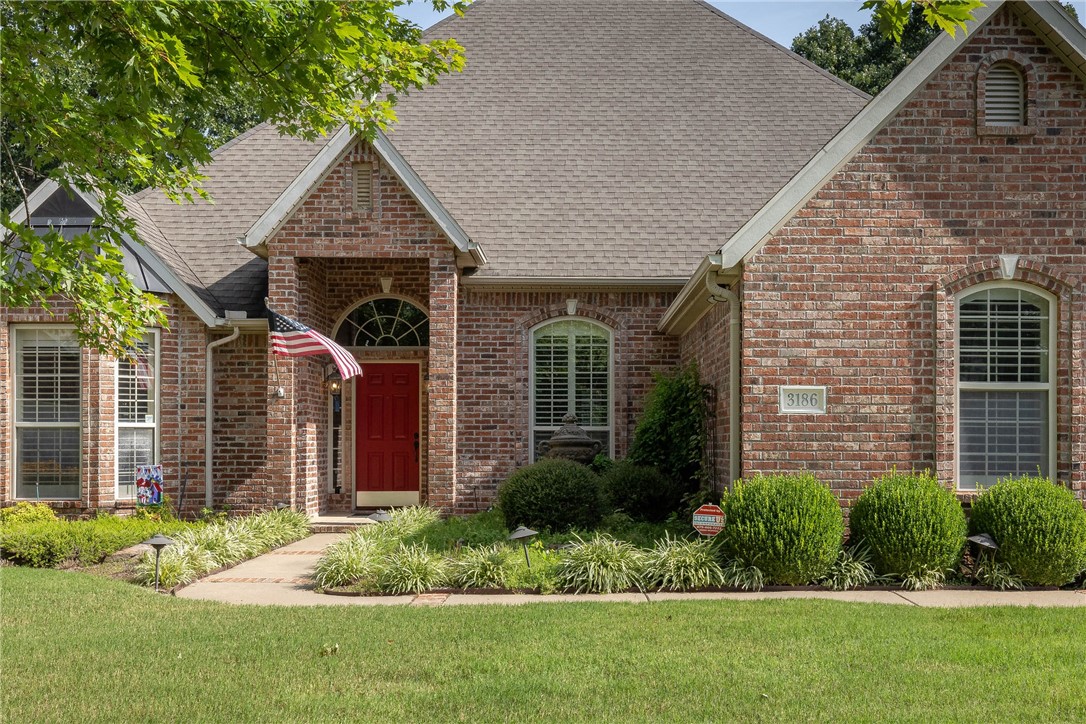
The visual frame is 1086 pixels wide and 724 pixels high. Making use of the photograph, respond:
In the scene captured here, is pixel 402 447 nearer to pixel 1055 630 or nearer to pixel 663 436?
pixel 663 436

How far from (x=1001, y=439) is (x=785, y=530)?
286cm

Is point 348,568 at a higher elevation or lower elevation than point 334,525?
higher

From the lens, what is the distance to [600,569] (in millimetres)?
8930

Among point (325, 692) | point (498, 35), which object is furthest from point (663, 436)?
point (498, 35)

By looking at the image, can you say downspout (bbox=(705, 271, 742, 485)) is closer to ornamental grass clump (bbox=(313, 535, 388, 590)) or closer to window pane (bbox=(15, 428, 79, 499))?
ornamental grass clump (bbox=(313, 535, 388, 590))

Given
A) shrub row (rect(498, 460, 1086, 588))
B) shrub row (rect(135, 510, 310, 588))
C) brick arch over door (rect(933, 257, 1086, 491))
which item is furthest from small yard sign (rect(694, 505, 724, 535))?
shrub row (rect(135, 510, 310, 588))

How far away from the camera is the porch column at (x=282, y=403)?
1307 centimetres

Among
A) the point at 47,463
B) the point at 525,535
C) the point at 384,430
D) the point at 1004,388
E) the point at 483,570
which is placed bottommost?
the point at 483,570

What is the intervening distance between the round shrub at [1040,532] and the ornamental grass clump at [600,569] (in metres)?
3.36

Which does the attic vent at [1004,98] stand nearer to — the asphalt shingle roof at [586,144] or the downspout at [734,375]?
the downspout at [734,375]

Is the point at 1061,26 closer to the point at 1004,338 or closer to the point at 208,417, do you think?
the point at 1004,338

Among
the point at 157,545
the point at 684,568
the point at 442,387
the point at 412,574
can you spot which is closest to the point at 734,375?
the point at 684,568

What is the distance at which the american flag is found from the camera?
1241 centimetres

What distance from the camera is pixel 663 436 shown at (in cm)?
1282
